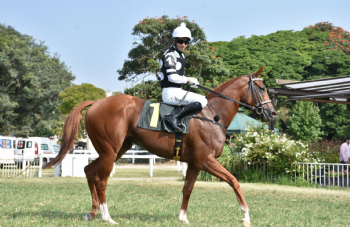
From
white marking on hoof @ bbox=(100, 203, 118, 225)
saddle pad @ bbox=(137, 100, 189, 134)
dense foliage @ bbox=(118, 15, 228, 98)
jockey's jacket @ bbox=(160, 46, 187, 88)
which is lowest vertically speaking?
white marking on hoof @ bbox=(100, 203, 118, 225)

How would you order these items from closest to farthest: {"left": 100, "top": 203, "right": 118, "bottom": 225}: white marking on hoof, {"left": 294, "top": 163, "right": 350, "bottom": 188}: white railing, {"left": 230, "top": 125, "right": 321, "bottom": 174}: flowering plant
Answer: {"left": 100, "top": 203, "right": 118, "bottom": 225}: white marking on hoof
{"left": 294, "top": 163, "right": 350, "bottom": 188}: white railing
{"left": 230, "top": 125, "right": 321, "bottom": 174}: flowering plant

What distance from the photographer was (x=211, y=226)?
545 centimetres

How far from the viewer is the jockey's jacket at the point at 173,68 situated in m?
5.97

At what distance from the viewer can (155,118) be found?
19.5ft

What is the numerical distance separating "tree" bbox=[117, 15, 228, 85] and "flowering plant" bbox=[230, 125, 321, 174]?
39.6 feet

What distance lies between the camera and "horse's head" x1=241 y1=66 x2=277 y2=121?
21.0ft

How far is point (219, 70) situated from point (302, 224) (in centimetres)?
2089

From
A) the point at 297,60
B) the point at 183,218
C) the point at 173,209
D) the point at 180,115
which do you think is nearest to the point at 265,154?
the point at 173,209

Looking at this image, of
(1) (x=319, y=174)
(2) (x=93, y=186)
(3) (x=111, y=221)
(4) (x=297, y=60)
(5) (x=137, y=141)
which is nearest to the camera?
(3) (x=111, y=221)

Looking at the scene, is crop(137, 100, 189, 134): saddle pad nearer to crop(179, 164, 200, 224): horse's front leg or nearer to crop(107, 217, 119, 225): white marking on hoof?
crop(179, 164, 200, 224): horse's front leg

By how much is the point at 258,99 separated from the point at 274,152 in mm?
7421

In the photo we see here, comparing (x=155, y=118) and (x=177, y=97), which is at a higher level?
(x=177, y=97)

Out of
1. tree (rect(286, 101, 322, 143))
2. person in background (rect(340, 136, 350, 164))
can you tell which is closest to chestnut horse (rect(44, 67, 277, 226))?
person in background (rect(340, 136, 350, 164))

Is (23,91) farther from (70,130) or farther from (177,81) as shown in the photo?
(177,81)
